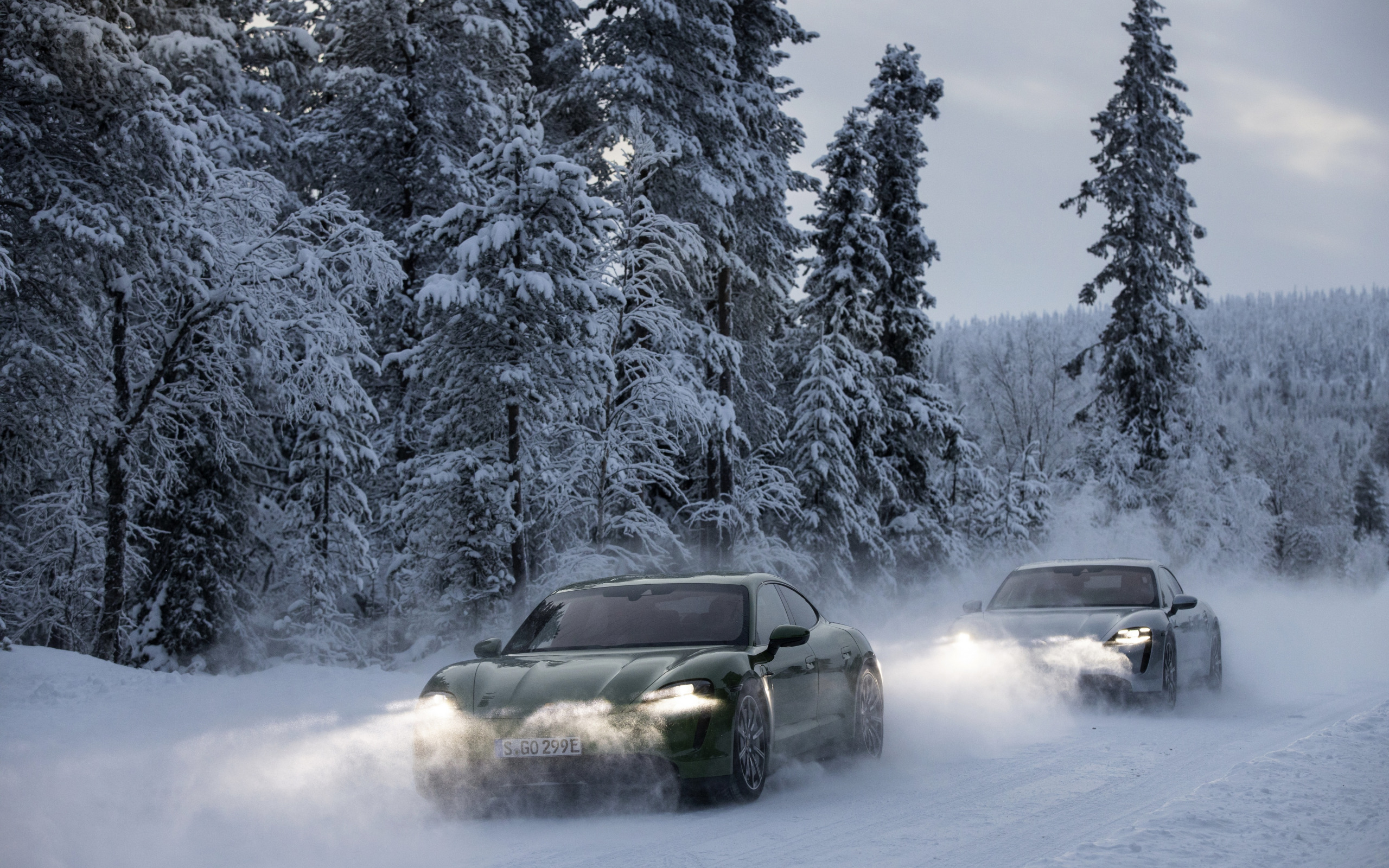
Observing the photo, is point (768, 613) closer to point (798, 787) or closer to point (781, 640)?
point (781, 640)

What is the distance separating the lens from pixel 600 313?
66.3 ft

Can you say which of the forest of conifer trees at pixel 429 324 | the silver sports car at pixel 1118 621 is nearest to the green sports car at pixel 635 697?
the silver sports car at pixel 1118 621

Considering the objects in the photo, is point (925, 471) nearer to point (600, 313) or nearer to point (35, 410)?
point (600, 313)

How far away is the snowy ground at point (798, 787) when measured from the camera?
6402mm

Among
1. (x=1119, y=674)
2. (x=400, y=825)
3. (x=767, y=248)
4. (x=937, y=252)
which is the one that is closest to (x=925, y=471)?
(x=937, y=252)

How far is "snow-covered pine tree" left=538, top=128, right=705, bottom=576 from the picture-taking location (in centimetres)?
2095

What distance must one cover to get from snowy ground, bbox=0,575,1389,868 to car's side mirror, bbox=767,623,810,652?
3.19ft

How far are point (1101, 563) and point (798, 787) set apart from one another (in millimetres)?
7055

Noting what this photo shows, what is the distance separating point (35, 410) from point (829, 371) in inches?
718

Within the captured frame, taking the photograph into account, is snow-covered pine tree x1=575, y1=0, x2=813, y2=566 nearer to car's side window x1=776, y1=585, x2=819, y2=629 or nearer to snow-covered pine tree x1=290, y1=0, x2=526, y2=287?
snow-covered pine tree x1=290, y1=0, x2=526, y2=287

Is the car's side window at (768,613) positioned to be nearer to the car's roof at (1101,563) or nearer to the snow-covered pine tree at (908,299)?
the car's roof at (1101,563)

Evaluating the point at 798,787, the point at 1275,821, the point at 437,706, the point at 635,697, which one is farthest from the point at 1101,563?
the point at 437,706

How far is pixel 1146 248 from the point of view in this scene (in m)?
42.6

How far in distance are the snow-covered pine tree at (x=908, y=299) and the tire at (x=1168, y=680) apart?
22.3 metres
